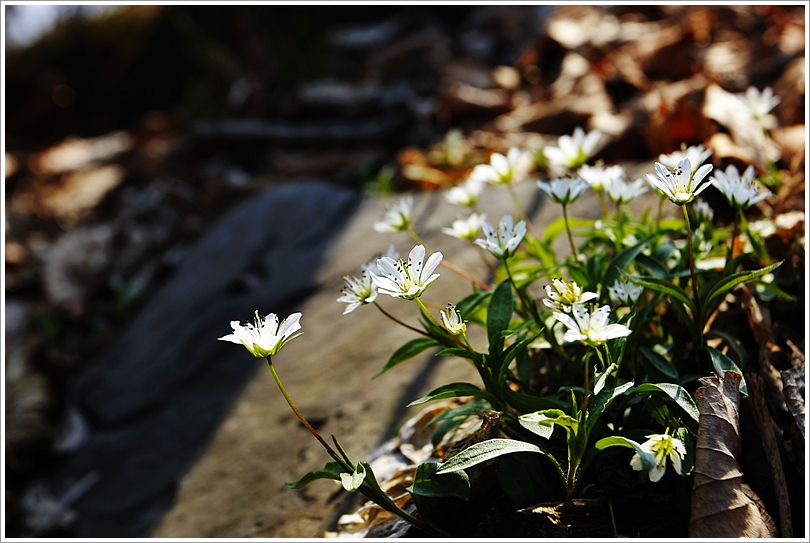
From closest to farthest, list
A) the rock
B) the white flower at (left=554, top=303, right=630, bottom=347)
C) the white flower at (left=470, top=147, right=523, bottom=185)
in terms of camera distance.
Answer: the white flower at (left=554, top=303, right=630, bottom=347)
the white flower at (left=470, top=147, right=523, bottom=185)
the rock

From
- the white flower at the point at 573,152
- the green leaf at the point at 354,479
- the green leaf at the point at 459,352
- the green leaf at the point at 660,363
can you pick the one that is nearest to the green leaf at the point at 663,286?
the green leaf at the point at 660,363

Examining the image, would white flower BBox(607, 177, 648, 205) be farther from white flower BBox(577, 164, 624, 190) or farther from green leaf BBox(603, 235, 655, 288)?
green leaf BBox(603, 235, 655, 288)

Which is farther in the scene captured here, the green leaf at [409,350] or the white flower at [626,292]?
the green leaf at [409,350]

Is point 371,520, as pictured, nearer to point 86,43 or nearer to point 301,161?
point 301,161

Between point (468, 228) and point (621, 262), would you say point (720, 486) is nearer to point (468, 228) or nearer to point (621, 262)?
point (621, 262)

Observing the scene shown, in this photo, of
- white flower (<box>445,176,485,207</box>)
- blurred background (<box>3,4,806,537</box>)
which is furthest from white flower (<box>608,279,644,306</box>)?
blurred background (<box>3,4,806,537</box>)

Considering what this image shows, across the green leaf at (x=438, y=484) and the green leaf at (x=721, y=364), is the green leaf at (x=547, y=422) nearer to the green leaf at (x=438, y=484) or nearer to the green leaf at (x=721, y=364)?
the green leaf at (x=438, y=484)
